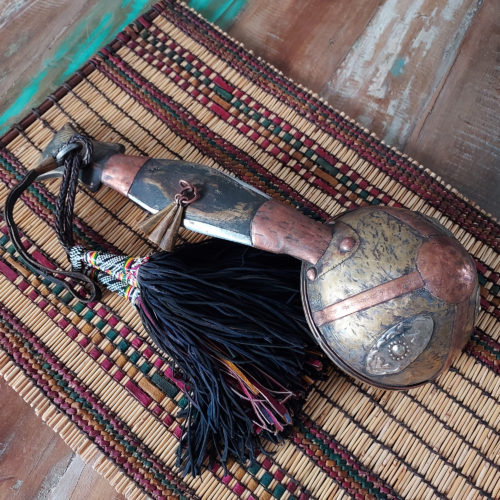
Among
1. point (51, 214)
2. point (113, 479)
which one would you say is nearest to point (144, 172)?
point (51, 214)

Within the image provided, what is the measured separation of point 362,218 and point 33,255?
0.61m

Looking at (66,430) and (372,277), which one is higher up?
(372,277)

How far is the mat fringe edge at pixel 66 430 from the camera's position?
0.84 meters

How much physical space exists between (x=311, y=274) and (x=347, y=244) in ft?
0.22

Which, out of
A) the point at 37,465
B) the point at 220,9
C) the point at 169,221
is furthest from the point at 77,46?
the point at 37,465

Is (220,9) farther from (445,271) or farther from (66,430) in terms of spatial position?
(66,430)

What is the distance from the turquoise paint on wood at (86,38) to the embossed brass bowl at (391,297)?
72 cm

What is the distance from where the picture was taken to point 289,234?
76 centimetres

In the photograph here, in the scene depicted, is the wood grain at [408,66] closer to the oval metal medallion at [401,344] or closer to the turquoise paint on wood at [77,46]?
the turquoise paint on wood at [77,46]

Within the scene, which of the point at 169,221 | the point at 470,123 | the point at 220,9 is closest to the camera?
the point at 169,221

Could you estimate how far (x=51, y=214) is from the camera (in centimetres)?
100

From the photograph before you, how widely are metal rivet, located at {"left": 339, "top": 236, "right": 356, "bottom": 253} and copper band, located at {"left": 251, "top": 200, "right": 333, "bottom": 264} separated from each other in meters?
0.02

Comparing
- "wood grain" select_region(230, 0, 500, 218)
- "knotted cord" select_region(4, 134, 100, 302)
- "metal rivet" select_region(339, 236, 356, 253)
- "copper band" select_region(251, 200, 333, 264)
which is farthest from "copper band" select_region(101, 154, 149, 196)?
"wood grain" select_region(230, 0, 500, 218)

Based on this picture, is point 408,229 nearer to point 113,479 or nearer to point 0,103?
point 113,479
